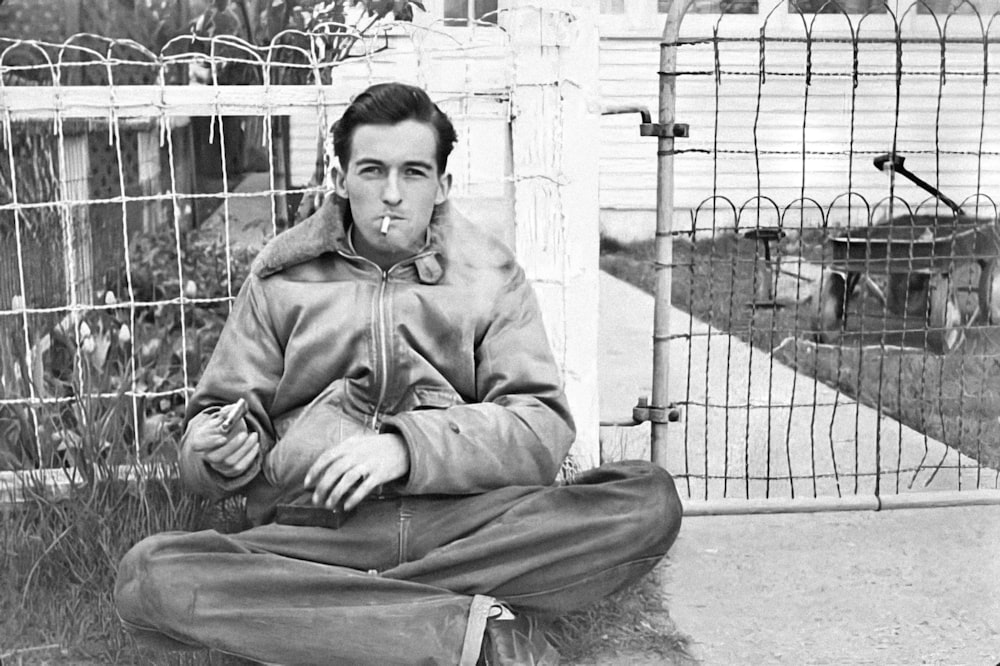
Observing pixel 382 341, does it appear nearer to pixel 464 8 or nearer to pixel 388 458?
pixel 388 458

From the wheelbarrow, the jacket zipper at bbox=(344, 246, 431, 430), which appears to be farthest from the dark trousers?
the wheelbarrow

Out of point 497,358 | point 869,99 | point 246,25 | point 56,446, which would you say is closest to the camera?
point 497,358

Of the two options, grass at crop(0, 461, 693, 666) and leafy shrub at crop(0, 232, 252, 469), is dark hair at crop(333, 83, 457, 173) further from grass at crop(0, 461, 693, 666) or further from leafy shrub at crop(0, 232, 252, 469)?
grass at crop(0, 461, 693, 666)

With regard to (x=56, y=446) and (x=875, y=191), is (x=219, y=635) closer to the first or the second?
(x=56, y=446)

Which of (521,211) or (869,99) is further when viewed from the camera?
(869,99)

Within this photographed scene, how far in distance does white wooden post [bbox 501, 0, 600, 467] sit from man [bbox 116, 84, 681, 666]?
0.94 meters

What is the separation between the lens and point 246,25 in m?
5.58

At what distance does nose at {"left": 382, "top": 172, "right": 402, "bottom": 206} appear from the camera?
9.00 feet

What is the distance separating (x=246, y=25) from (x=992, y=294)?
4.46m

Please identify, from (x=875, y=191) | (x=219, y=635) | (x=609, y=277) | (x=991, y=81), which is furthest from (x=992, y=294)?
(x=219, y=635)

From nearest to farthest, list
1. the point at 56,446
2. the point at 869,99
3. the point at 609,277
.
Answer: the point at 56,446 → the point at 609,277 → the point at 869,99

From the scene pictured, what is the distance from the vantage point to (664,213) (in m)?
4.06

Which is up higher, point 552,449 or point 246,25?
point 246,25

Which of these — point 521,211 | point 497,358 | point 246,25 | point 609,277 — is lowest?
point 609,277
